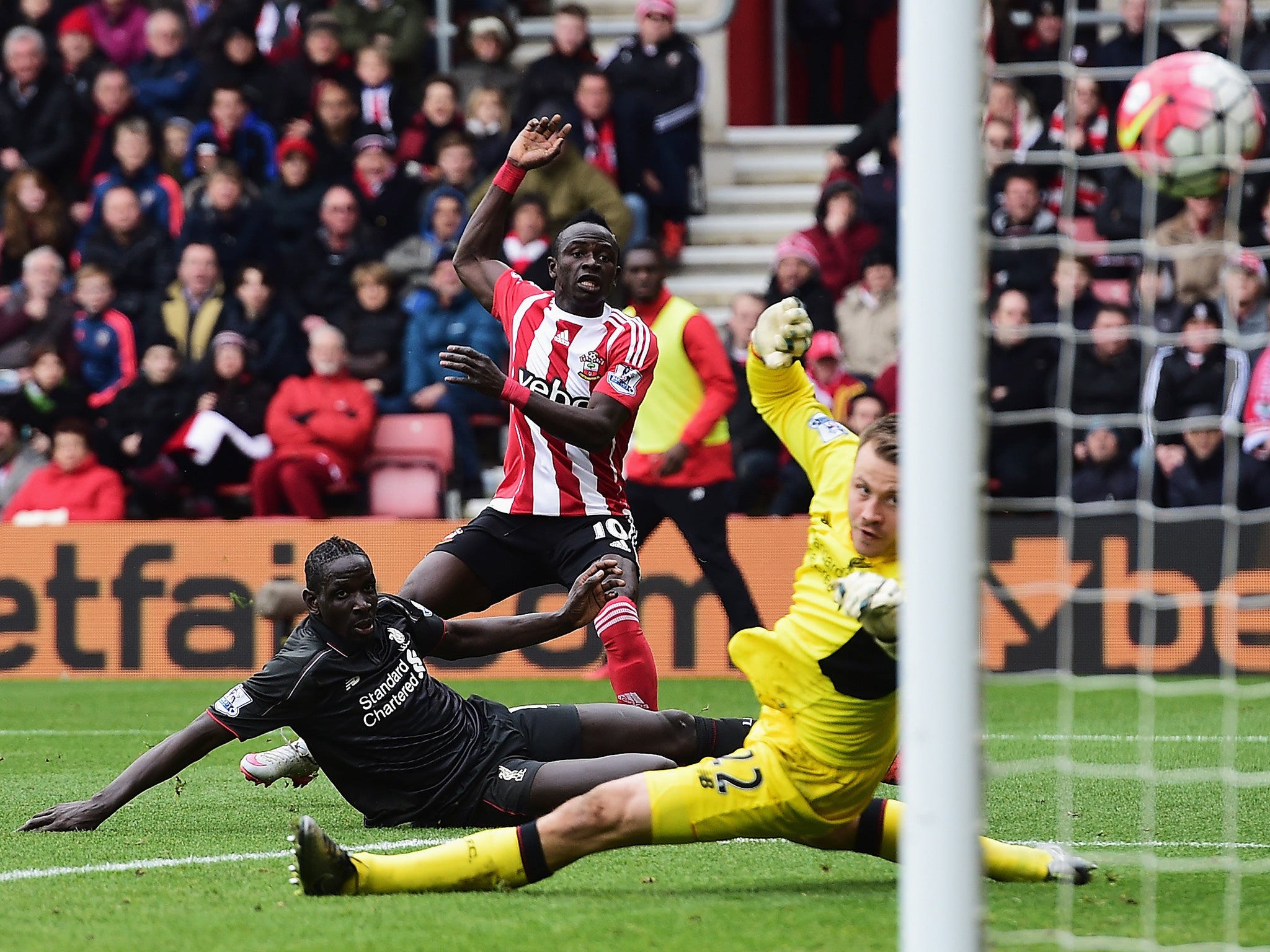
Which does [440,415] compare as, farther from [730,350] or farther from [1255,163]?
A: [1255,163]

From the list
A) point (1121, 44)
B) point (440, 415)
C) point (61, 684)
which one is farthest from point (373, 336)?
point (1121, 44)

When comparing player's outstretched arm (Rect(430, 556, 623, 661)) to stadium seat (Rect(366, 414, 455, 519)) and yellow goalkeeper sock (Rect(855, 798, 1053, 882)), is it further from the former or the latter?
stadium seat (Rect(366, 414, 455, 519))

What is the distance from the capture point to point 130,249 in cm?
1360

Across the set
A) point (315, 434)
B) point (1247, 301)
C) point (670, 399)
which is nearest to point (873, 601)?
point (670, 399)

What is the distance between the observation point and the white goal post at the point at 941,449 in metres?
3.47

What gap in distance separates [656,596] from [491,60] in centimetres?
506

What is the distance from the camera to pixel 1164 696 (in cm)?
961

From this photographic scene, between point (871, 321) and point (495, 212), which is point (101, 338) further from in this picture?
point (495, 212)

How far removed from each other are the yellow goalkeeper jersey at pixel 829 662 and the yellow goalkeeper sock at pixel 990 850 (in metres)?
0.28

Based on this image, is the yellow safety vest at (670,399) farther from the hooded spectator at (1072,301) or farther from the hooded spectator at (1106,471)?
the hooded spectator at (1106,471)

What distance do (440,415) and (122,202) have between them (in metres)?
3.22

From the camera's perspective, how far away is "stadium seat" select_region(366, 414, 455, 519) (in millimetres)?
12305

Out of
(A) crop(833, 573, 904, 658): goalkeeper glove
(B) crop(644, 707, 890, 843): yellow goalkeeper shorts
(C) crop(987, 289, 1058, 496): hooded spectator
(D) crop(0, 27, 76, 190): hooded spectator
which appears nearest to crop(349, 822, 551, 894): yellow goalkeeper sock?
(B) crop(644, 707, 890, 843): yellow goalkeeper shorts

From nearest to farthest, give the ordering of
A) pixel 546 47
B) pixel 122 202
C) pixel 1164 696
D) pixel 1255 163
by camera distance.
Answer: pixel 1255 163 < pixel 1164 696 < pixel 122 202 < pixel 546 47
